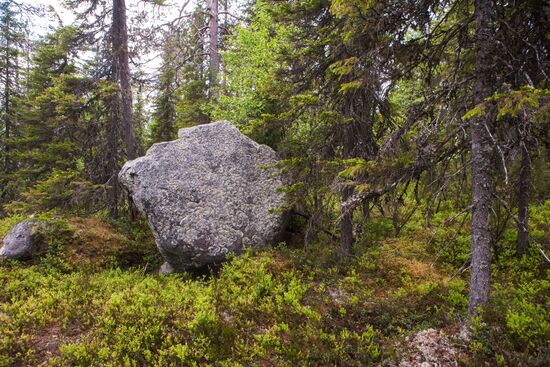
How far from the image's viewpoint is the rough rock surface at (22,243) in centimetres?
1019

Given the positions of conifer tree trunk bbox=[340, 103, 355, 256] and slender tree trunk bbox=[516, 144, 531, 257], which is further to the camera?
conifer tree trunk bbox=[340, 103, 355, 256]

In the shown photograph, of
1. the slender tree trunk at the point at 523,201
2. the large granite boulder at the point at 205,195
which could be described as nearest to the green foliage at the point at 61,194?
the large granite boulder at the point at 205,195

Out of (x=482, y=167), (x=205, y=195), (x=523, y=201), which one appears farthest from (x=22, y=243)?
(x=523, y=201)

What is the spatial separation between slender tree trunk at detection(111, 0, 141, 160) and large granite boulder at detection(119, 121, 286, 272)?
3.78 meters

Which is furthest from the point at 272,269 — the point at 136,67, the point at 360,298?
the point at 136,67

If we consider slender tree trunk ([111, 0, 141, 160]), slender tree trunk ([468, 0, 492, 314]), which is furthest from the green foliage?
slender tree trunk ([468, 0, 492, 314])

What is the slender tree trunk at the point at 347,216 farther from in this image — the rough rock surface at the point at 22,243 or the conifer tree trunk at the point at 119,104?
the rough rock surface at the point at 22,243

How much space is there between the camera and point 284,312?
22.3 ft

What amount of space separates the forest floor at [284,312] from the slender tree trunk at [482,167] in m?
0.66

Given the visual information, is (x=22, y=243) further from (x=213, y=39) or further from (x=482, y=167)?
(x=213, y=39)

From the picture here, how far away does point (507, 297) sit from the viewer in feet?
21.8

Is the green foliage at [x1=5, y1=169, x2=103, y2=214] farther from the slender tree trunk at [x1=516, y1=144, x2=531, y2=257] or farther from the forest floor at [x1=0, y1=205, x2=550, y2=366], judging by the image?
the slender tree trunk at [x1=516, y1=144, x2=531, y2=257]

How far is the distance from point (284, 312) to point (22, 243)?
28.7 ft

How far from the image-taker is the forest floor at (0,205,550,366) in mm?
5375
